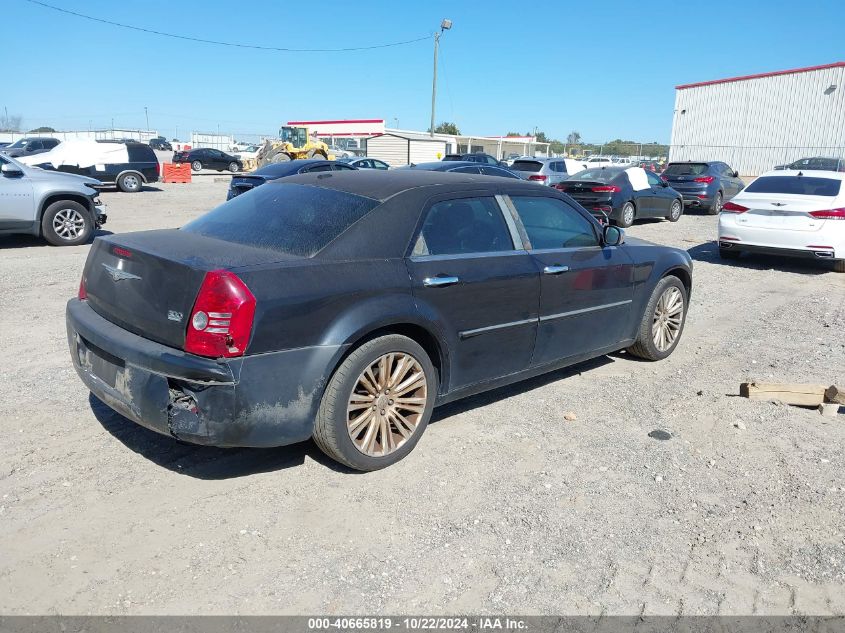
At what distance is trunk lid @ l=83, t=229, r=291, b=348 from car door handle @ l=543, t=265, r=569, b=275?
6.20 ft

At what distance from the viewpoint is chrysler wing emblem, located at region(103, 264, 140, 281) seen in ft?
12.1

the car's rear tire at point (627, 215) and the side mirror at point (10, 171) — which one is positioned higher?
the side mirror at point (10, 171)

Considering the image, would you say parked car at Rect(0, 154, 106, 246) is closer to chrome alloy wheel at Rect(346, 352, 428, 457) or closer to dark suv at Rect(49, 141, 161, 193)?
chrome alloy wheel at Rect(346, 352, 428, 457)

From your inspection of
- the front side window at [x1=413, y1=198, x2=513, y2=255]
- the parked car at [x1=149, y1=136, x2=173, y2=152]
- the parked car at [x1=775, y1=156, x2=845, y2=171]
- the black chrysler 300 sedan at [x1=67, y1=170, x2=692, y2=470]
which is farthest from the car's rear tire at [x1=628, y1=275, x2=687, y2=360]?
the parked car at [x1=149, y1=136, x2=173, y2=152]

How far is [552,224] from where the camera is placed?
16.5 ft

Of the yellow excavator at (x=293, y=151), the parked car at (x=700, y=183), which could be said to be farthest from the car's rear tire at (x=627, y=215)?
the yellow excavator at (x=293, y=151)

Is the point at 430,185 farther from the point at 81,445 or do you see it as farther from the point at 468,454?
the point at 81,445

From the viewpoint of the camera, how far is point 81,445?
412 centimetres

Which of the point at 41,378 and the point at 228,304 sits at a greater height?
the point at 228,304

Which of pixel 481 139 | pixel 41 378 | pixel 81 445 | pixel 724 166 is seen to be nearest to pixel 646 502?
pixel 81 445

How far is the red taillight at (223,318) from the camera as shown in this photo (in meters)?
3.28

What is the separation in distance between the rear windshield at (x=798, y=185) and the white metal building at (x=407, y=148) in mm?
33181

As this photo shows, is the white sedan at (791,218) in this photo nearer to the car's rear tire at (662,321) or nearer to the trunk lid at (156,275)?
the car's rear tire at (662,321)

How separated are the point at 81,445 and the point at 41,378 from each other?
1.44 m
